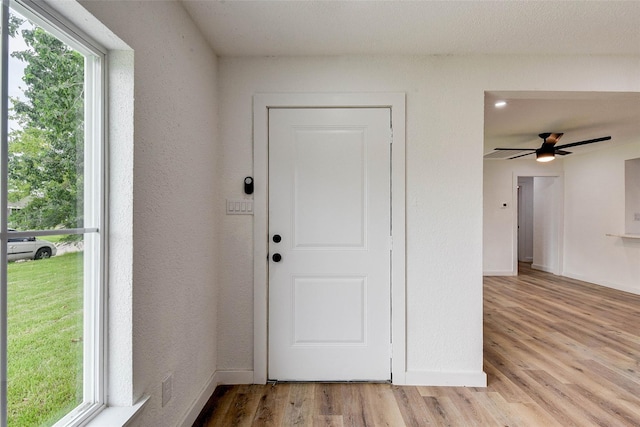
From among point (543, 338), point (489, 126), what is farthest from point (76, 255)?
point (489, 126)

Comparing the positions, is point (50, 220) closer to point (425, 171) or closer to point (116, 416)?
point (116, 416)

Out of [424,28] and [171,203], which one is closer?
[171,203]

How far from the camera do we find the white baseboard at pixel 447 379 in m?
2.09

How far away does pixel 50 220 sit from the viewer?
3.34 feet

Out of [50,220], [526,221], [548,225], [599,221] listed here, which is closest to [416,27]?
[50,220]

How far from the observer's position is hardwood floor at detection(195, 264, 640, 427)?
5.82ft

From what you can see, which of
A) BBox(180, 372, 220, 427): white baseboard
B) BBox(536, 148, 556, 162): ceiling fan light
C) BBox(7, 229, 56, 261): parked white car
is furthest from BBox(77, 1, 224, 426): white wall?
BBox(536, 148, 556, 162): ceiling fan light

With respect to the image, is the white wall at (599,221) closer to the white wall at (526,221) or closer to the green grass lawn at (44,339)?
the white wall at (526,221)

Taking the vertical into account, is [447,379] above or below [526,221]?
below

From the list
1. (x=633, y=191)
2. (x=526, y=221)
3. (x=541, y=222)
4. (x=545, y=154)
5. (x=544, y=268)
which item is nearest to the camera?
(x=545, y=154)

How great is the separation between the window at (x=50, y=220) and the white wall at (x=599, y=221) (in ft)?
22.3

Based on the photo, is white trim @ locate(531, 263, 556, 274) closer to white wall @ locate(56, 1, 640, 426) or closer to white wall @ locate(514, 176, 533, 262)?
white wall @ locate(514, 176, 533, 262)

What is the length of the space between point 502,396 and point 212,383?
196 centimetres

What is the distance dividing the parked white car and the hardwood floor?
52.8 inches
